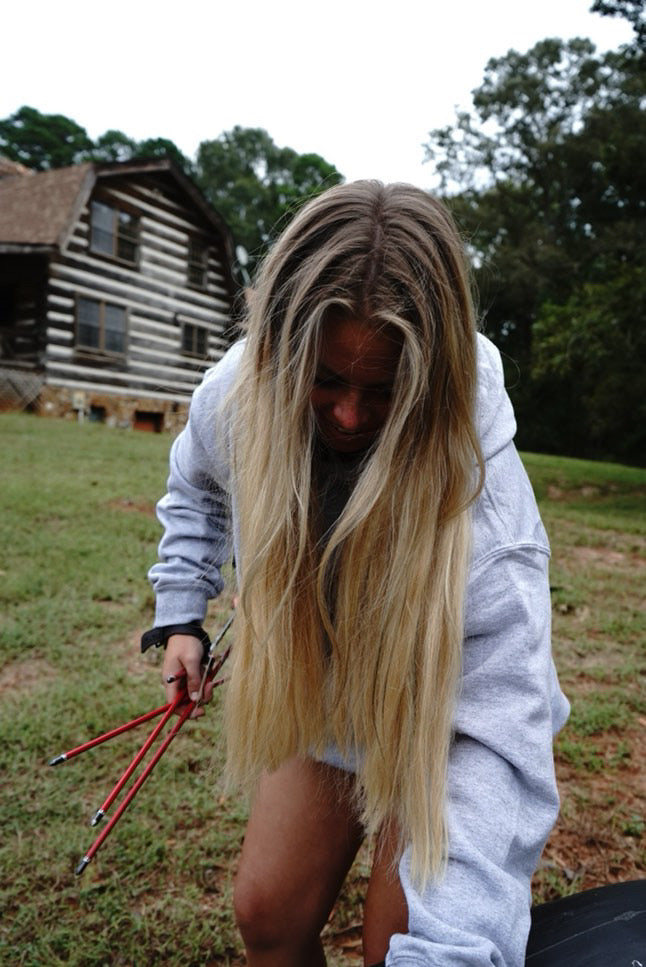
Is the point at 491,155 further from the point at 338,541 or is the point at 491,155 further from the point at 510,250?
the point at 338,541

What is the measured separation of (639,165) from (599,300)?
84.0 inches

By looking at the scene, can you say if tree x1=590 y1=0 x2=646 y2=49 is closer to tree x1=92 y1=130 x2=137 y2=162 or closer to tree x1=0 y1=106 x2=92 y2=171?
tree x1=0 y1=106 x2=92 y2=171

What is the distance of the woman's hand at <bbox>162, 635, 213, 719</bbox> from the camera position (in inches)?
66.3

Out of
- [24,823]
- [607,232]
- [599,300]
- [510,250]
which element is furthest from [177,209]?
[24,823]

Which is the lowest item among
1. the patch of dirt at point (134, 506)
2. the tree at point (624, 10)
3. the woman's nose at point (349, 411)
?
the patch of dirt at point (134, 506)

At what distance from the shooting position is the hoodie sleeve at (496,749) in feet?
3.41

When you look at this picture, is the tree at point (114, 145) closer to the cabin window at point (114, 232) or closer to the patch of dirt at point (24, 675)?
the cabin window at point (114, 232)

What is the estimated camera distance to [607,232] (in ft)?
71.1

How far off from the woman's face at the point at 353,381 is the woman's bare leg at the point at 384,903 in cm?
72

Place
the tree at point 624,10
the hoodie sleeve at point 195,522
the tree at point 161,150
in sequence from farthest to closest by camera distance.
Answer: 1. the tree at point 161,150
2. the tree at point 624,10
3. the hoodie sleeve at point 195,522

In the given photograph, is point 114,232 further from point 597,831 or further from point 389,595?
point 389,595

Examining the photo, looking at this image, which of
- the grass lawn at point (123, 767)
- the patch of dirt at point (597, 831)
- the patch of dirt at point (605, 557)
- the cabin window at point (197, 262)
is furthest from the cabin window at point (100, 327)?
the patch of dirt at point (597, 831)

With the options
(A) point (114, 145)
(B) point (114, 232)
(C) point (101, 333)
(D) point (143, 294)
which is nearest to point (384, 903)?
(C) point (101, 333)

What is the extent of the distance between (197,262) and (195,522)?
17.3 metres
